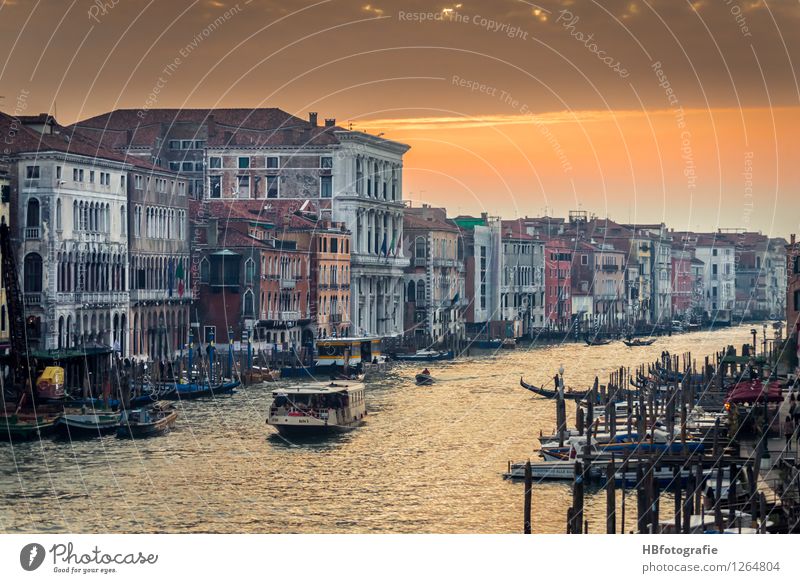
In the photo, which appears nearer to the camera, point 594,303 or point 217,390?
point 217,390

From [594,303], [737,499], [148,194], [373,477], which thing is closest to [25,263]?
[148,194]

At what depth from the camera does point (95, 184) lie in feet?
148

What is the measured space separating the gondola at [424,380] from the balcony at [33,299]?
30.5ft

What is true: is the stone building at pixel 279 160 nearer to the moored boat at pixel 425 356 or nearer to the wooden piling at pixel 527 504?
the moored boat at pixel 425 356

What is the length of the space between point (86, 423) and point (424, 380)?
A: 46.3ft

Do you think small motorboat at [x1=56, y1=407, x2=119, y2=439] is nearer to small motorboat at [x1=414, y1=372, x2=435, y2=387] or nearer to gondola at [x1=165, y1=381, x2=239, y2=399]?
gondola at [x1=165, y1=381, x2=239, y2=399]

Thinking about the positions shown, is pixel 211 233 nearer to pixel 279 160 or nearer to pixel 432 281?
pixel 279 160

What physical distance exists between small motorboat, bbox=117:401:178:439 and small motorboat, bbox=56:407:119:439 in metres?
0.23

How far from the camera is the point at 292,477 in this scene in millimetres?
29516

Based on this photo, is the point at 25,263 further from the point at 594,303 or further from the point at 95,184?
the point at 594,303

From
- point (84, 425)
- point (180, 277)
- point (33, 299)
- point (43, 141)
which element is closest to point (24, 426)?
point (84, 425)

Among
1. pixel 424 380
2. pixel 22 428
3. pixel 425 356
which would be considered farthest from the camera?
pixel 425 356
